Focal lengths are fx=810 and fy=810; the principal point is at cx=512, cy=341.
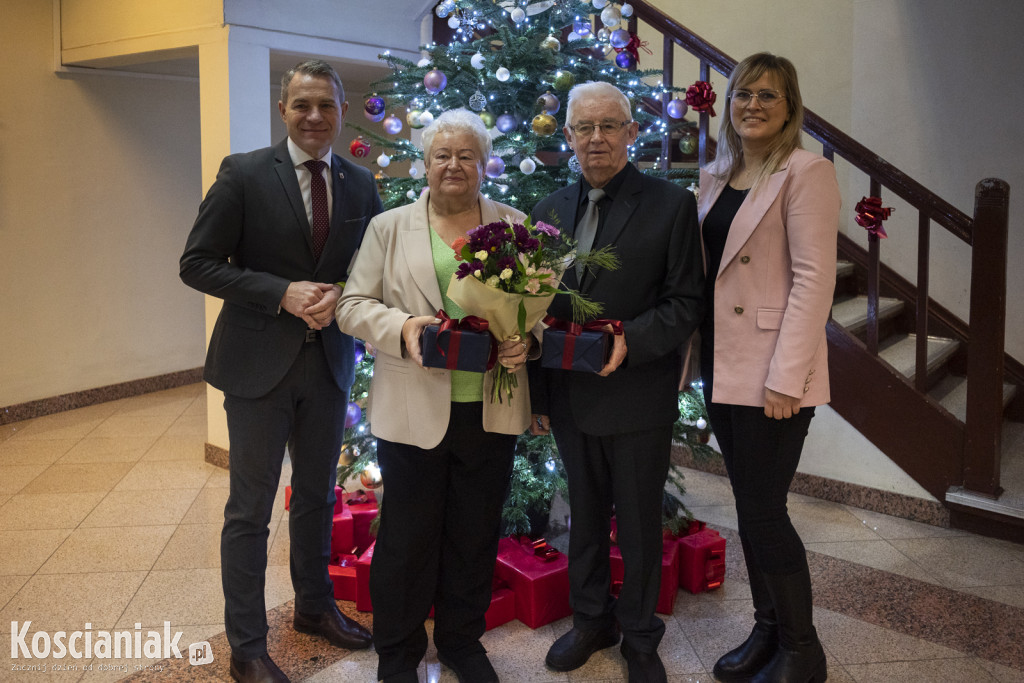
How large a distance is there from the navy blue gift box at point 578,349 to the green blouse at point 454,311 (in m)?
0.24

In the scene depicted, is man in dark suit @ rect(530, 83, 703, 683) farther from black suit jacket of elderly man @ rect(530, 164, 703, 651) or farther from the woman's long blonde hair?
the woman's long blonde hair

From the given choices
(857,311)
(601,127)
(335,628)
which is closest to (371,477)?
(335,628)

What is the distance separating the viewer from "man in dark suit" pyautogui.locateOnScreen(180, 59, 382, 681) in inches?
90.0

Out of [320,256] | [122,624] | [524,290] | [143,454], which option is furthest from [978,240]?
[143,454]

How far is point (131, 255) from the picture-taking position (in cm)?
584

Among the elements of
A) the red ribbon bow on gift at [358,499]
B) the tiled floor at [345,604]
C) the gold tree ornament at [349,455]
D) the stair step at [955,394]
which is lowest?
the tiled floor at [345,604]

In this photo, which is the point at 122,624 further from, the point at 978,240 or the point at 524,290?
the point at 978,240

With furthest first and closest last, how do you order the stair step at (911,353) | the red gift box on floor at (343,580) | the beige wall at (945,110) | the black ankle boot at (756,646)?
the beige wall at (945,110) → the stair step at (911,353) → the red gift box on floor at (343,580) → the black ankle boot at (756,646)

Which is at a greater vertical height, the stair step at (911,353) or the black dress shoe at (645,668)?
the stair step at (911,353)

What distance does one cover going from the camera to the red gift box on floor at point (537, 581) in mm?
2783

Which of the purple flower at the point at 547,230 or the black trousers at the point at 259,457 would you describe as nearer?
the purple flower at the point at 547,230

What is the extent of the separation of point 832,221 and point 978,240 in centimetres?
169

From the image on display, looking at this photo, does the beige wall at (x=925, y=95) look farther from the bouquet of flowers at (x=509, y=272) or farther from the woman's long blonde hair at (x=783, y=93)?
the bouquet of flowers at (x=509, y=272)

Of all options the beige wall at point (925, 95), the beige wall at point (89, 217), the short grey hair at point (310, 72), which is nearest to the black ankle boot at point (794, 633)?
the short grey hair at point (310, 72)
